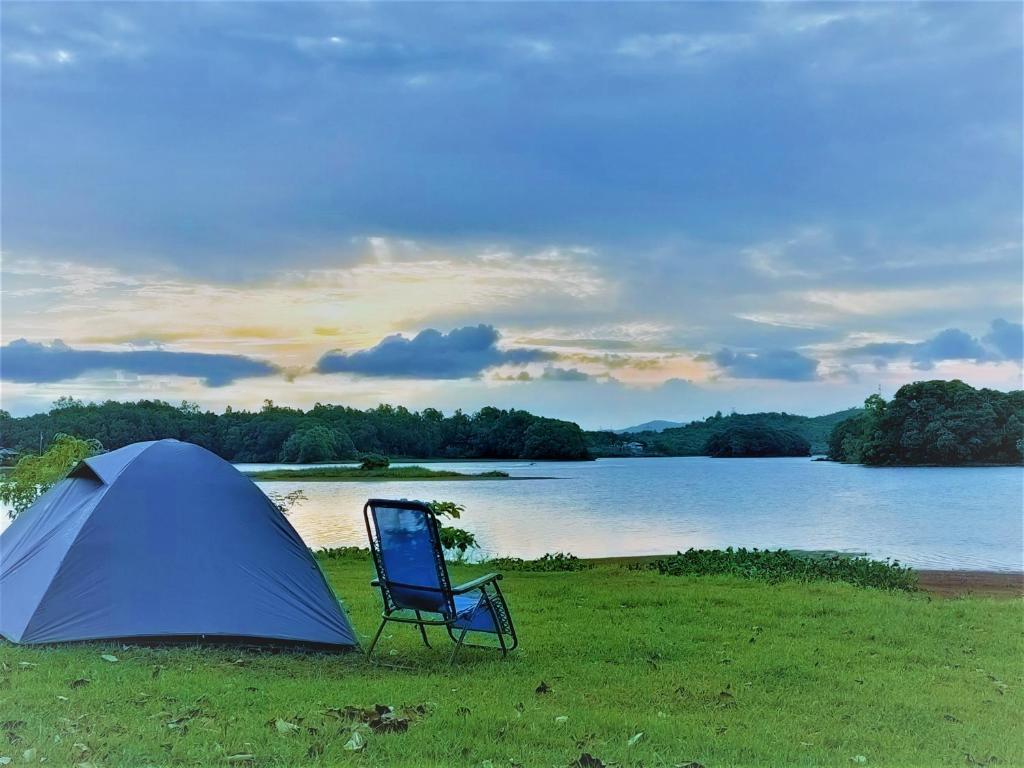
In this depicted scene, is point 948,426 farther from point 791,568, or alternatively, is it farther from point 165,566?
point 165,566

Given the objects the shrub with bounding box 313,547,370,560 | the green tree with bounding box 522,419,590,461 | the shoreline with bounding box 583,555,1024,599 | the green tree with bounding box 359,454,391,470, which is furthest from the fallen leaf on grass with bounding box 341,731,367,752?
the green tree with bounding box 522,419,590,461

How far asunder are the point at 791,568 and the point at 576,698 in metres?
9.15

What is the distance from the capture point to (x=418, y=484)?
52781 mm

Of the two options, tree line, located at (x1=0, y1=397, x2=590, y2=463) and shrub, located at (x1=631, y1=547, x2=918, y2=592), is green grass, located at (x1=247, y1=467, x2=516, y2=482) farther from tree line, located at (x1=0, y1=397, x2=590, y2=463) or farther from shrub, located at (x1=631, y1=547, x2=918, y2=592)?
shrub, located at (x1=631, y1=547, x2=918, y2=592)

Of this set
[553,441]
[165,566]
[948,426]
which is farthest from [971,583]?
[553,441]

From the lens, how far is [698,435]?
103 m

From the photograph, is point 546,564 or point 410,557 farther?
point 546,564

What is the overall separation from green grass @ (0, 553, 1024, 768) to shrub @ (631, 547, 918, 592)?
11.5 feet

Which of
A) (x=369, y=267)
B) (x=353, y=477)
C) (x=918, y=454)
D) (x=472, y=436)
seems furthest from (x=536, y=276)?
(x=918, y=454)

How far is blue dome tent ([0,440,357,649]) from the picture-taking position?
7.30 meters

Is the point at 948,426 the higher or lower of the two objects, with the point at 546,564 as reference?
higher

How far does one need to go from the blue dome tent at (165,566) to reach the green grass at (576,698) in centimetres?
25

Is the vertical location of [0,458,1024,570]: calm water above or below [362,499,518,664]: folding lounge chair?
below

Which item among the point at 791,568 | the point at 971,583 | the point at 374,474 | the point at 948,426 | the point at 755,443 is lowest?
the point at 374,474
